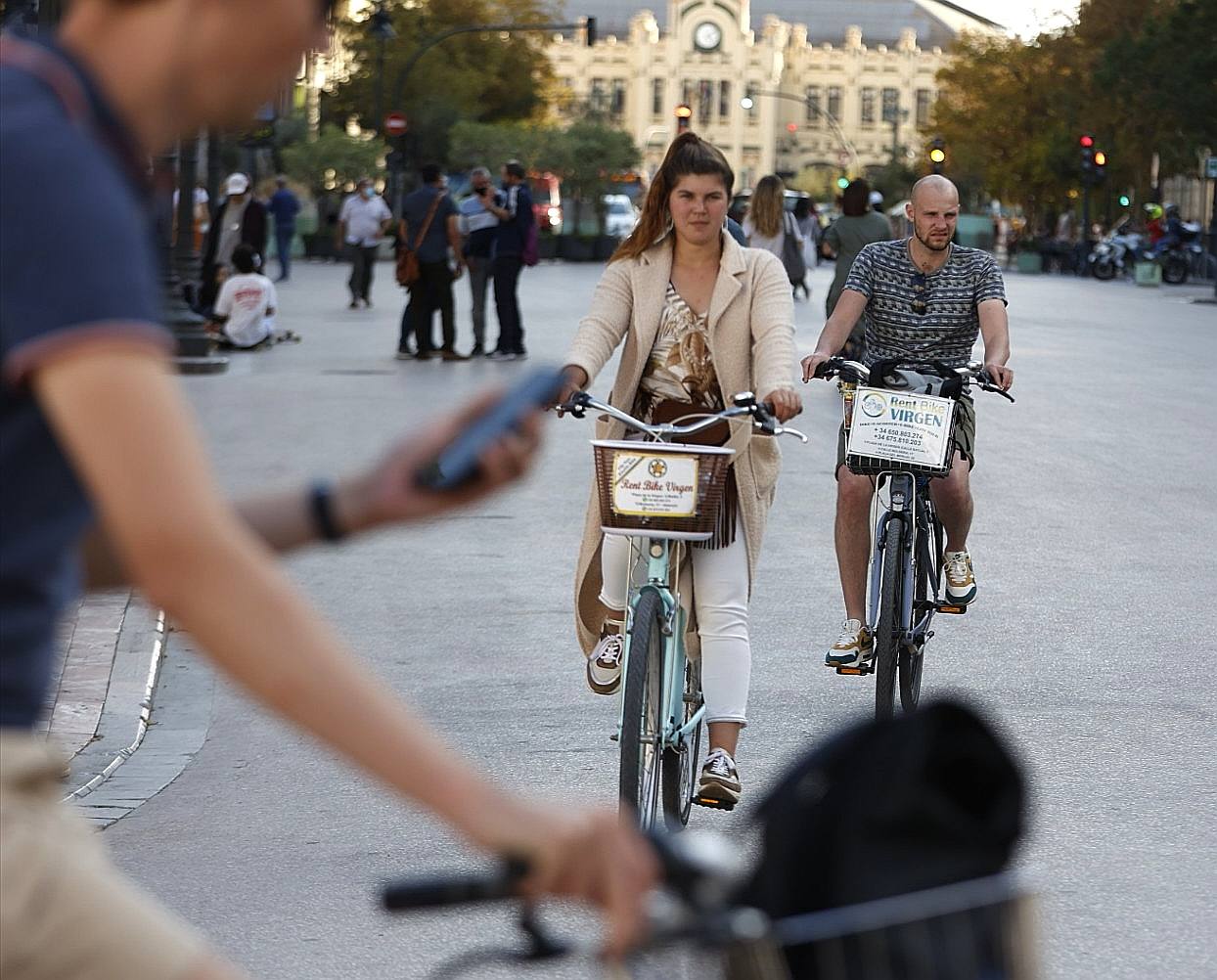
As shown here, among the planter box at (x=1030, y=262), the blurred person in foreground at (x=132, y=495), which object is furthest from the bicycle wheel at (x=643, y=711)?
the planter box at (x=1030, y=262)

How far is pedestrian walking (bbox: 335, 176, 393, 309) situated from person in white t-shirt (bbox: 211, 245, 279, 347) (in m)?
8.24

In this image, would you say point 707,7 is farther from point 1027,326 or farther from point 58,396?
point 58,396

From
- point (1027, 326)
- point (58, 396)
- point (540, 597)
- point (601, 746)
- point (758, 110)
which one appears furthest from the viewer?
point (758, 110)

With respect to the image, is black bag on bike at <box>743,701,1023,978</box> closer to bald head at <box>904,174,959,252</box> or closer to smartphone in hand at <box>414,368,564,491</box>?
smartphone in hand at <box>414,368,564,491</box>

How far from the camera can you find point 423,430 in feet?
6.11

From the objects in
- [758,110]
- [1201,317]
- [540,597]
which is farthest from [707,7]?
[540,597]

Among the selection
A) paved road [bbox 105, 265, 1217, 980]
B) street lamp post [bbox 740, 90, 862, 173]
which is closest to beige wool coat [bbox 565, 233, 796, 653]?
paved road [bbox 105, 265, 1217, 980]

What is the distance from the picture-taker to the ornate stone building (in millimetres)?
179000

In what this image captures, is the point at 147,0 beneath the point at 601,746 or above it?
above

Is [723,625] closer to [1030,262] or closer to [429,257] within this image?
[429,257]

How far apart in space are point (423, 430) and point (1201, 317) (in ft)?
113

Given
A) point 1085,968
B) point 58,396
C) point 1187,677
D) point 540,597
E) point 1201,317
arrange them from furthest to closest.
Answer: point 1201,317, point 540,597, point 1187,677, point 1085,968, point 58,396

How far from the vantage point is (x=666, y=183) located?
612cm

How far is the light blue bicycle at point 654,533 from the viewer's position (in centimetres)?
531
